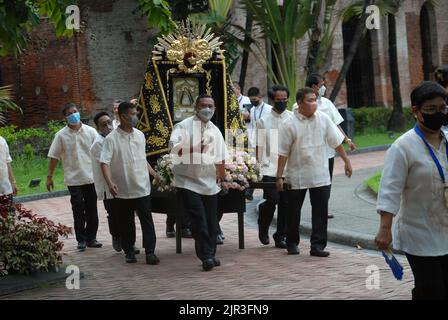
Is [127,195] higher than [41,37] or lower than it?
lower

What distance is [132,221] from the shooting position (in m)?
11.1

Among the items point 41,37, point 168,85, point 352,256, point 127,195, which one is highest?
point 41,37

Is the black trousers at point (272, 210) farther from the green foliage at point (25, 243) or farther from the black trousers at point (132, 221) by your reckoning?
the green foliage at point (25, 243)

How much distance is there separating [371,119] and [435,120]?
86.3 feet

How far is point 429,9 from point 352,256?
28859 mm

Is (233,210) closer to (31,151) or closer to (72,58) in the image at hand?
(31,151)

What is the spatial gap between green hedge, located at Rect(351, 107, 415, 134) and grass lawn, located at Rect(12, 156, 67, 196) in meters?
11.5

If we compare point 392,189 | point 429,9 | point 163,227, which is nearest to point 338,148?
point 163,227

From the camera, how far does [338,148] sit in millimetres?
11148

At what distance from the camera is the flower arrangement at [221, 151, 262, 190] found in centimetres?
1125

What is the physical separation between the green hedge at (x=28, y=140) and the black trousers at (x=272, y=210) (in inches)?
542

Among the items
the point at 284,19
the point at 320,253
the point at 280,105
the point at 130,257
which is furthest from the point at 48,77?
the point at 320,253

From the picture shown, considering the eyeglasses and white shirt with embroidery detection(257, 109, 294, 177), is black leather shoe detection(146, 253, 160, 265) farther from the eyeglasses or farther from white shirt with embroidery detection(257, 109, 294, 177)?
the eyeglasses

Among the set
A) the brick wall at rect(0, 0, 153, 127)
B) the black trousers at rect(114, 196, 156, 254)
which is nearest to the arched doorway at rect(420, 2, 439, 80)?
the brick wall at rect(0, 0, 153, 127)
